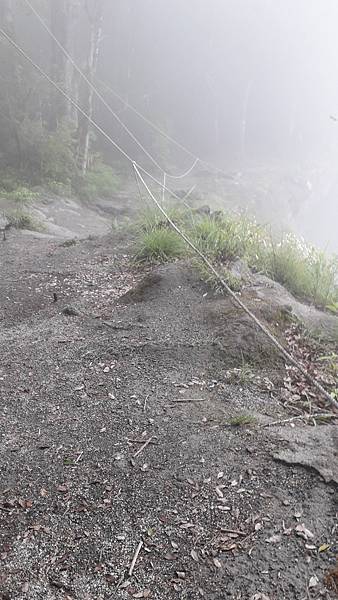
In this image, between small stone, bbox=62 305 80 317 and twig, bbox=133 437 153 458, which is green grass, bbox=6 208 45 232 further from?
twig, bbox=133 437 153 458

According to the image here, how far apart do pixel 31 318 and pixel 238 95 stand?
1246 inches

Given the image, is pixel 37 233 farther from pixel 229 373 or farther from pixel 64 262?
pixel 229 373

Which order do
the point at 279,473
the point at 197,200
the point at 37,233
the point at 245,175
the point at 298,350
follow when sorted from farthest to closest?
the point at 245,175 < the point at 197,200 < the point at 37,233 < the point at 298,350 < the point at 279,473

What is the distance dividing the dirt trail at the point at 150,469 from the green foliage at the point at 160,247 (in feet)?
4.14

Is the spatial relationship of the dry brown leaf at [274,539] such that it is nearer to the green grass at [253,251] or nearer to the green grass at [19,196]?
the green grass at [253,251]

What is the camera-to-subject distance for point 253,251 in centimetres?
610

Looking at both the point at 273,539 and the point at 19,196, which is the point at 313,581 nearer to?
the point at 273,539

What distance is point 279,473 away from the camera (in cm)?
279

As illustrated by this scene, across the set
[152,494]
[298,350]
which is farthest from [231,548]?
[298,350]

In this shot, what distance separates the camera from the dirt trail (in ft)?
7.41

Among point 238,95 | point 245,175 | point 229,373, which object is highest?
point 238,95

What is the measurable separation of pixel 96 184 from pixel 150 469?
13.0m

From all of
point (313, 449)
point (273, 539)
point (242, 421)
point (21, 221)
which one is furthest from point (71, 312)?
point (21, 221)

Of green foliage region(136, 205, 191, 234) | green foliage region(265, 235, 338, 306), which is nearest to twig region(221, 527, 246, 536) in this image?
green foliage region(265, 235, 338, 306)
